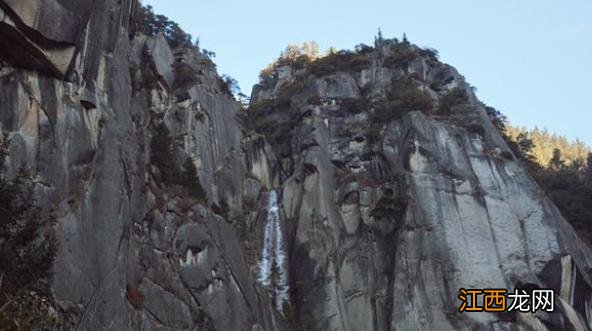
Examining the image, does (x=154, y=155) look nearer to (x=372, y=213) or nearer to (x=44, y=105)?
(x=44, y=105)

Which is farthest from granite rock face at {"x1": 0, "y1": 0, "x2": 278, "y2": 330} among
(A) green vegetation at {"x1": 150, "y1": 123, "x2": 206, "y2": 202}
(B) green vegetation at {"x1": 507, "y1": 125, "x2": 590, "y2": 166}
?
(B) green vegetation at {"x1": 507, "y1": 125, "x2": 590, "y2": 166}

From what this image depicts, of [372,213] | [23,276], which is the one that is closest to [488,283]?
[372,213]

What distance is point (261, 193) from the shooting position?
141 feet

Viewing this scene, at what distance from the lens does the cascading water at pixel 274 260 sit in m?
38.0

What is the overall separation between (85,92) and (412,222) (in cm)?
2098

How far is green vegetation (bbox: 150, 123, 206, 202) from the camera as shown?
1316 inches

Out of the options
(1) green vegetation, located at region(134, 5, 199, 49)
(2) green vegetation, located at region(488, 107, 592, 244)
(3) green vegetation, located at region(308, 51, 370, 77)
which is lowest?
(2) green vegetation, located at region(488, 107, 592, 244)

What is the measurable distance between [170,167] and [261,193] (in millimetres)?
10251

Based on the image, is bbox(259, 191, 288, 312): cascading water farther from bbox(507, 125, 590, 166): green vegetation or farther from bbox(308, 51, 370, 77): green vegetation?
bbox(507, 125, 590, 166): green vegetation

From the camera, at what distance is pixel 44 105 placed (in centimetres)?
2270

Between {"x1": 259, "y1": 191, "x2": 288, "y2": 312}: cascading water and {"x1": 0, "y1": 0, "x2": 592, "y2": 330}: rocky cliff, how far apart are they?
0.28 ft

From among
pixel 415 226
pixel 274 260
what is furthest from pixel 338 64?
pixel 274 260

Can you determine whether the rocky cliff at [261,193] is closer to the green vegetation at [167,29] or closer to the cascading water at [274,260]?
the cascading water at [274,260]

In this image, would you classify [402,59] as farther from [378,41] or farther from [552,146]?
[552,146]
